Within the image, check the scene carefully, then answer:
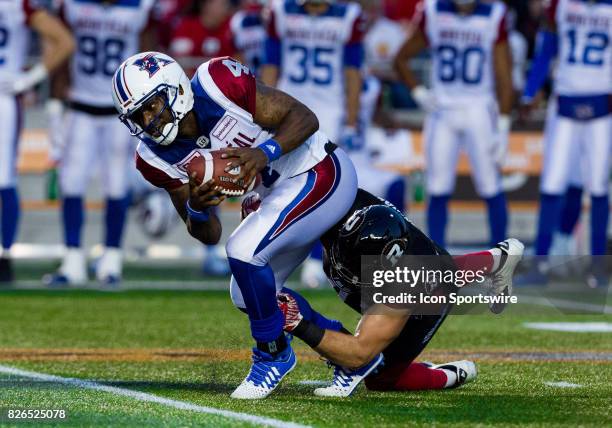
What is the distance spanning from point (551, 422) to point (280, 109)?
1.63 metres

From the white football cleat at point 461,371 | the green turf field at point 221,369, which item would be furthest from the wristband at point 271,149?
the white football cleat at point 461,371

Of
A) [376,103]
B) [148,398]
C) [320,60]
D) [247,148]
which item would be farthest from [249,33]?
[148,398]

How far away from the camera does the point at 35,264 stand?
12.3 metres

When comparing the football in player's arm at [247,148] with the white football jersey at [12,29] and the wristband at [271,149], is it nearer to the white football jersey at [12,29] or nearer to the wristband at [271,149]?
the wristband at [271,149]

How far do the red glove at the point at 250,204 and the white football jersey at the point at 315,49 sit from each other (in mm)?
5140

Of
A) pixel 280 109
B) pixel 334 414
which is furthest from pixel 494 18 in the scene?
pixel 334 414

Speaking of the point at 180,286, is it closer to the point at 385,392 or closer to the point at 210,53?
the point at 210,53

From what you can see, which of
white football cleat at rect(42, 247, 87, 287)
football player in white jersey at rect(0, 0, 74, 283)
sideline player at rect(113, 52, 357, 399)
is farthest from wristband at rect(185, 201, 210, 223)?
white football cleat at rect(42, 247, 87, 287)

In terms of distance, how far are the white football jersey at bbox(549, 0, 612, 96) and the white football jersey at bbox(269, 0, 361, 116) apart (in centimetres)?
160

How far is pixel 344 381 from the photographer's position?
17.1 feet

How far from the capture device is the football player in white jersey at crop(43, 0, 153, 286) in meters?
10.3

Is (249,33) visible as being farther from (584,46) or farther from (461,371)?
(461,371)

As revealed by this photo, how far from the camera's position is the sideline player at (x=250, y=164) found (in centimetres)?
509

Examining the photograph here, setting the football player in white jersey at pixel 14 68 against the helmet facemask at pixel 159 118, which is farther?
the football player in white jersey at pixel 14 68
